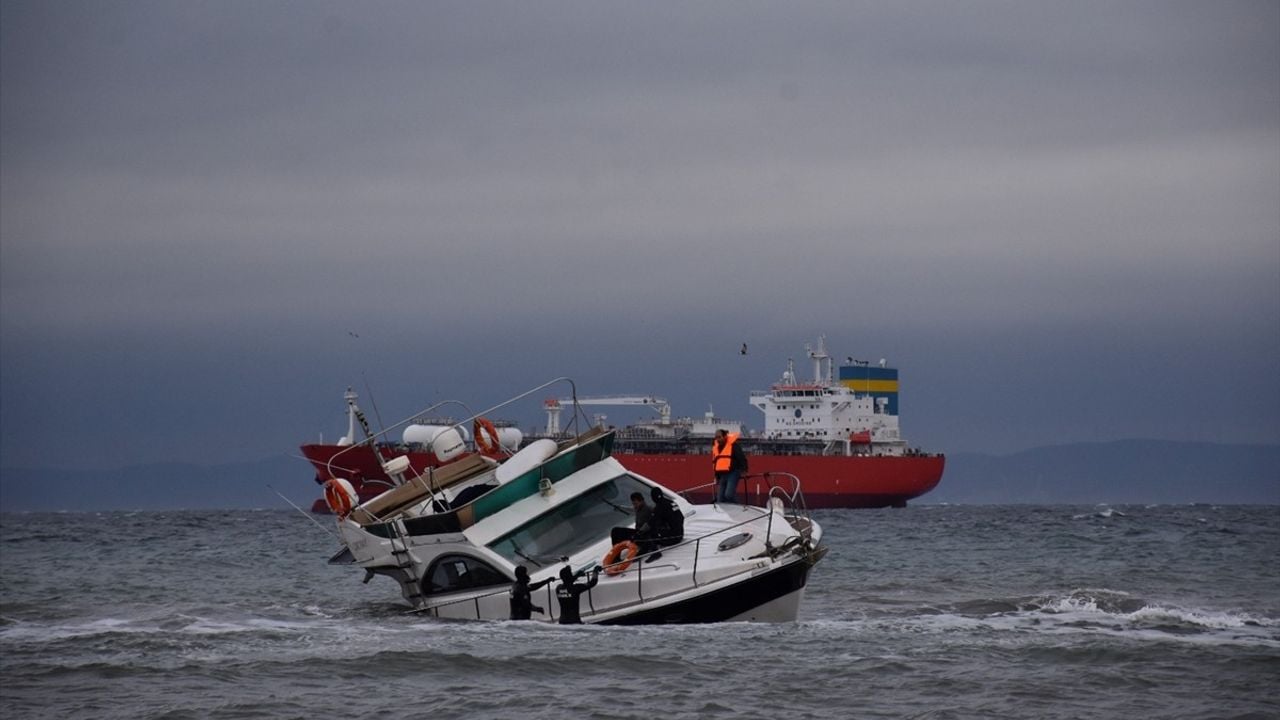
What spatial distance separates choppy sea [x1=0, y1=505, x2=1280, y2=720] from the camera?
1131cm

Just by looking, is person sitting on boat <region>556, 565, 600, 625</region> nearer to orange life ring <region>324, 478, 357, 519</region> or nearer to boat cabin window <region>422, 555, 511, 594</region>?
boat cabin window <region>422, 555, 511, 594</region>

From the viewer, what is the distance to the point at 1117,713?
1088 cm

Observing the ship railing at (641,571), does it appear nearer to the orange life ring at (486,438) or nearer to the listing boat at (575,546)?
the listing boat at (575,546)

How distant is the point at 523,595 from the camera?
15.1m

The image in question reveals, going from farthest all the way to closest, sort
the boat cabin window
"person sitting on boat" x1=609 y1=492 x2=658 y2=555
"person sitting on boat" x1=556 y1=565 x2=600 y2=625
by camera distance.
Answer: the boat cabin window < "person sitting on boat" x1=609 y1=492 x2=658 y2=555 < "person sitting on boat" x1=556 y1=565 x2=600 y2=625

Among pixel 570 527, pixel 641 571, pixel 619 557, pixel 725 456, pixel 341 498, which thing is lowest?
pixel 641 571

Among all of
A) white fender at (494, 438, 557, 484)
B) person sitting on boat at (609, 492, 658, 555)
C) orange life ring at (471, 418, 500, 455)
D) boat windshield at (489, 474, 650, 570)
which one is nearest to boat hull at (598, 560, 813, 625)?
person sitting on boat at (609, 492, 658, 555)

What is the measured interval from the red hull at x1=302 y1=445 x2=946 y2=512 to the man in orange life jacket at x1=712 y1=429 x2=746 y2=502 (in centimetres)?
3886

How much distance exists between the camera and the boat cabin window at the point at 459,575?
1566 cm

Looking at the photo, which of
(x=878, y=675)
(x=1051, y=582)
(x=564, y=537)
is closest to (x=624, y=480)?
(x=564, y=537)

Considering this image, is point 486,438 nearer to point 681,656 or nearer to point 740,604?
point 740,604

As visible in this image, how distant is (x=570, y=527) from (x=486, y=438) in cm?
414

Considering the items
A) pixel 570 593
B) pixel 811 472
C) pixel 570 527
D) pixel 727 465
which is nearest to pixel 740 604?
pixel 570 593

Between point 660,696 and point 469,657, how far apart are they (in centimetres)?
255
